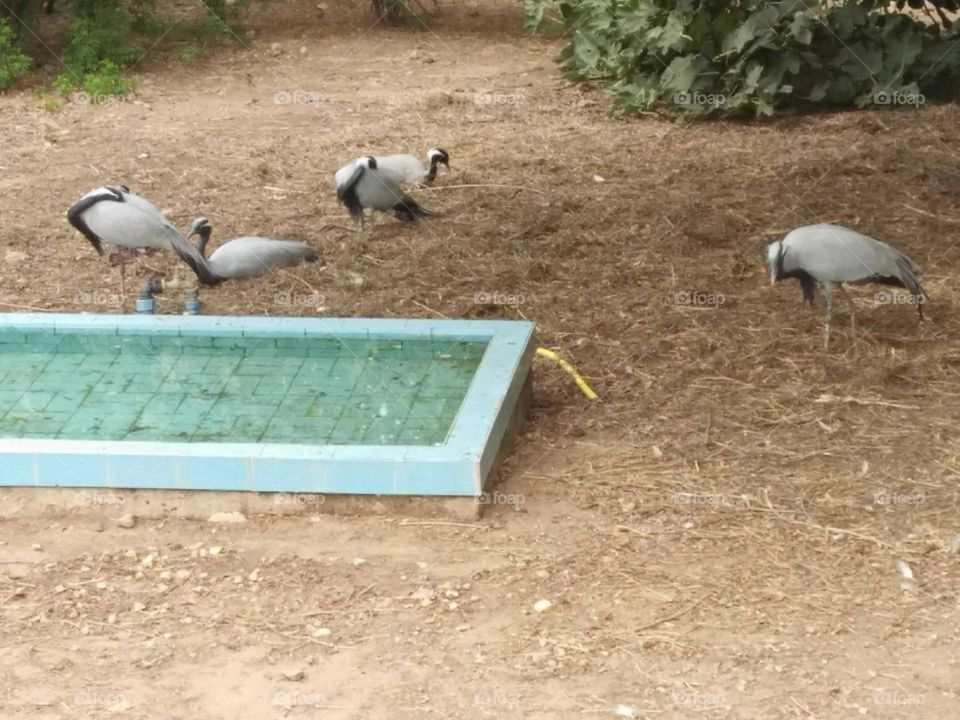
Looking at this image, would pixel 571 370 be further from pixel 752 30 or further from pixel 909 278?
pixel 752 30

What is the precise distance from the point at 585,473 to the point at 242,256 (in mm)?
2855

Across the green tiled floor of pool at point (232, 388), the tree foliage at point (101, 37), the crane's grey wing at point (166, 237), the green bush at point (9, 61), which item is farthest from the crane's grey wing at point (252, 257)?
the green bush at point (9, 61)

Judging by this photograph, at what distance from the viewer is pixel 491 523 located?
512cm

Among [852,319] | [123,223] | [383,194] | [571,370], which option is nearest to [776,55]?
[383,194]

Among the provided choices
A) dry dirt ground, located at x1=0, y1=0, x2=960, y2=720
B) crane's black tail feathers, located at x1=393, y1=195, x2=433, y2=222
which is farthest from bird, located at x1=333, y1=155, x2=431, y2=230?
dry dirt ground, located at x1=0, y1=0, x2=960, y2=720

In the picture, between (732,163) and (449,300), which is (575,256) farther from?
(732,163)

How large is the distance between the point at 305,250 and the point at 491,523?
10.6 feet

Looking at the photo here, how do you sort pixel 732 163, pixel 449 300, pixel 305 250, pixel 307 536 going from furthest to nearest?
pixel 732 163 < pixel 305 250 < pixel 449 300 < pixel 307 536

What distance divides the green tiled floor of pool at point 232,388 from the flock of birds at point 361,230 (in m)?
1.12

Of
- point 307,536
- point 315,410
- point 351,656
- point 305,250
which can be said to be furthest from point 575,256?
point 351,656

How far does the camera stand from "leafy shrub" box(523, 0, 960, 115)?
35.1 feet

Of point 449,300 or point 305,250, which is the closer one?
point 449,300

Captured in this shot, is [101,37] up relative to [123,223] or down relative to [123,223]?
down

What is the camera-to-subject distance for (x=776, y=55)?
428 inches
